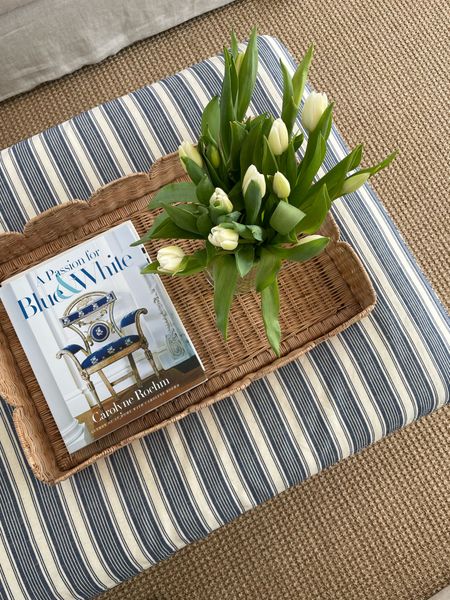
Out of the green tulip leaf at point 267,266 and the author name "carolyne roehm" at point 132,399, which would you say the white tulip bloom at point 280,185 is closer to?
the green tulip leaf at point 267,266

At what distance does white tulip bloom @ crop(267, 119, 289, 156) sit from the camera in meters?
0.56

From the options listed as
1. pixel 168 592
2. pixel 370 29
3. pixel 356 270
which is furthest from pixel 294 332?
pixel 370 29

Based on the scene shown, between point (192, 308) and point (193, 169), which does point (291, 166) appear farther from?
point (192, 308)

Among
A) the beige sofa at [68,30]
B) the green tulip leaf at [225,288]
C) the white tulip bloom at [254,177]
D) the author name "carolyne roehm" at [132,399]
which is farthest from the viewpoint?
the beige sofa at [68,30]

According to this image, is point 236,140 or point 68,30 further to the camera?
point 68,30

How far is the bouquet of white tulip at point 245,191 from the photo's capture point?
1.92ft

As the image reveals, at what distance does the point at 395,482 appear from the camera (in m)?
1.13

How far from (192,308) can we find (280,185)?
314 millimetres

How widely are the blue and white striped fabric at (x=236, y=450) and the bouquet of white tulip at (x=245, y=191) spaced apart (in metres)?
0.19

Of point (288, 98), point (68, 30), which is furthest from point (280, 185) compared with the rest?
point (68, 30)

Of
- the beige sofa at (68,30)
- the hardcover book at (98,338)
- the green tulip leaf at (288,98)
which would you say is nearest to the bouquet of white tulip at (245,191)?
the green tulip leaf at (288,98)

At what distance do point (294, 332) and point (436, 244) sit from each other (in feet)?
1.95

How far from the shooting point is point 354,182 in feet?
2.03

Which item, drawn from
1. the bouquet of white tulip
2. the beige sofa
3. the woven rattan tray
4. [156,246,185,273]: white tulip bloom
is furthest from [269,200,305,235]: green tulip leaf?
the beige sofa
